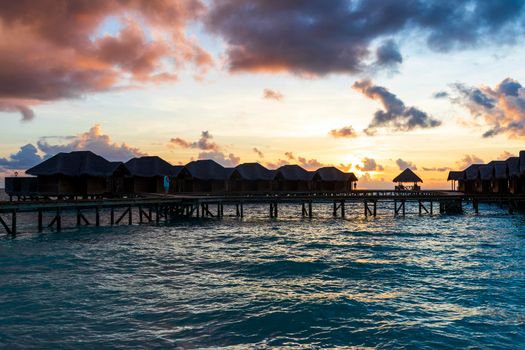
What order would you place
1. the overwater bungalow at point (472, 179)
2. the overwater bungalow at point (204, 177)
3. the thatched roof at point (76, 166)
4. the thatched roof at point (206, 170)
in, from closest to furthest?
1. the thatched roof at point (76, 166)
2. the overwater bungalow at point (204, 177)
3. the thatched roof at point (206, 170)
4. the overwater bungalow at point (472, 179)

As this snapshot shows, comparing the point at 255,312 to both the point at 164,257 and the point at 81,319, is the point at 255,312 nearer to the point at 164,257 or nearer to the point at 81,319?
the point at 81,319

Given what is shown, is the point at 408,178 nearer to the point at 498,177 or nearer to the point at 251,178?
the point at 498,177

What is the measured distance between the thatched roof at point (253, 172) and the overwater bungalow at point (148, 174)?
49.5 ft

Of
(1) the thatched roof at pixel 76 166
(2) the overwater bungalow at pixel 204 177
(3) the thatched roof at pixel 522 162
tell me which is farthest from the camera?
(2) the overwater bungalow at pixel 204 177

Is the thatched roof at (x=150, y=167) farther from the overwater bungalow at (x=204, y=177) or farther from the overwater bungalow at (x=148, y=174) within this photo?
the overwater bungalow at (x=204, y=177)

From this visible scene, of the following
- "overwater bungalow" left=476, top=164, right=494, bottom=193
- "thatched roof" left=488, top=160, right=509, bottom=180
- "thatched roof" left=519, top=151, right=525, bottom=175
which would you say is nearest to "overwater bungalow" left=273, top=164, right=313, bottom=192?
"overwater bungalow" left=476, top=164, right=494, bottom=193

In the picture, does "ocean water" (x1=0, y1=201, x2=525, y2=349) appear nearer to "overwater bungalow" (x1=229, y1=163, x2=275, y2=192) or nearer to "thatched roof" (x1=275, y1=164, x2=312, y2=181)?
"overwater bungalow" (x1=229, y1=163, x2=275, y2=192)

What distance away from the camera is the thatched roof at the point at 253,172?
7750cm

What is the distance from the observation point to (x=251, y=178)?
255 feet

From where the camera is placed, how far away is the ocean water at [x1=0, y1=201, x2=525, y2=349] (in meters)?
11.4

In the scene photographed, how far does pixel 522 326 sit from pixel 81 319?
510 inches

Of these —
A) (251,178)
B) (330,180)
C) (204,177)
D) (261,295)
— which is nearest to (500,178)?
(330,180)

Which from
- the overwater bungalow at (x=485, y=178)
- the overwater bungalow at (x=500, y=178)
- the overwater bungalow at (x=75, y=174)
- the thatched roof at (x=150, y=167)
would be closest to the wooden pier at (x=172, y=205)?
the overwater bungalow at (x=75, y=174)

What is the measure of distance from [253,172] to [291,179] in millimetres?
7505
